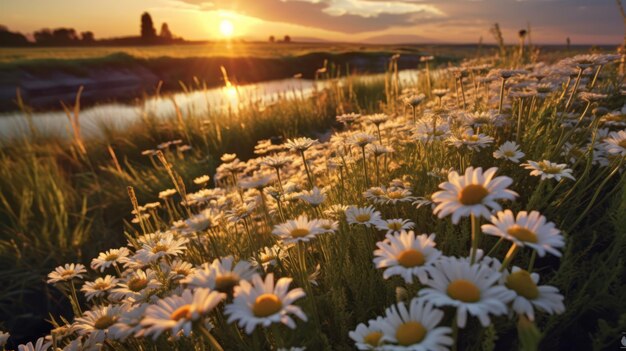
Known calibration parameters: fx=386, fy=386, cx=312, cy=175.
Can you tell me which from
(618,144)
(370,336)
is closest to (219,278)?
(370,336)

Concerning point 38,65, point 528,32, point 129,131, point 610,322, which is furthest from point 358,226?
point 38,65

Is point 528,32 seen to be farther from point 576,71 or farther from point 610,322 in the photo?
point 610,322

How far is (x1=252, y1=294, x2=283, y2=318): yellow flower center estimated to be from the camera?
118 centimetres

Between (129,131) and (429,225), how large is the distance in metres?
7.85

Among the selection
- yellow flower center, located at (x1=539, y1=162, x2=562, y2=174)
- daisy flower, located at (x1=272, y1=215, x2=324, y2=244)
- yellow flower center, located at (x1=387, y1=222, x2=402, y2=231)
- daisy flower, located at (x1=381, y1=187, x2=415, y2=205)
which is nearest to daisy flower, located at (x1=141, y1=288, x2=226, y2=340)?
daisy flower, located at (x1=272, y1=215, x2=324, y2=244)

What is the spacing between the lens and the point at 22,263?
4.34m

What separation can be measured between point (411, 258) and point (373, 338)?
281 millimetres

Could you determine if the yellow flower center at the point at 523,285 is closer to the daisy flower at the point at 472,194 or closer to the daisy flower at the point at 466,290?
the daisy flower at the point at 466,290

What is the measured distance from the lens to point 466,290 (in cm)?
113

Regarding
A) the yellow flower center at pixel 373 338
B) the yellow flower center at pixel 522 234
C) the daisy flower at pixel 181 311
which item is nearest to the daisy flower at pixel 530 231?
the yellow flower center at pixel 522 234

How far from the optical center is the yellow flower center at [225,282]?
53.7 inches

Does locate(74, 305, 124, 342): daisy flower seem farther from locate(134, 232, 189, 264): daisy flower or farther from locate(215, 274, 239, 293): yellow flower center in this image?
locate(215, 274, 239, 293): yellow flower center

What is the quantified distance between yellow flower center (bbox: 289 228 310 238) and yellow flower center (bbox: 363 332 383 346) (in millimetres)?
493

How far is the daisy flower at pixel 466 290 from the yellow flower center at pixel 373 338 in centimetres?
Result: 20
